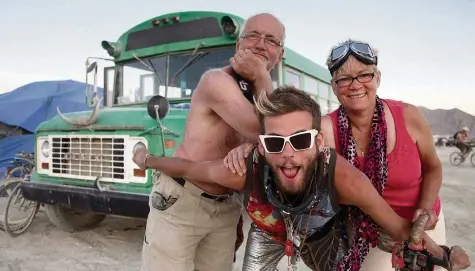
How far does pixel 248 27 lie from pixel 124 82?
3485 millimetres

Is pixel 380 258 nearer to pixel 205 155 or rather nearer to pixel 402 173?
pixel 402 173

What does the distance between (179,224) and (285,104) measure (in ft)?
2.90

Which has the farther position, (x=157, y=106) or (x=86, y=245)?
(x=86, y=245)

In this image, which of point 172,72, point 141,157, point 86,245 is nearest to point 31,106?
point 86,245

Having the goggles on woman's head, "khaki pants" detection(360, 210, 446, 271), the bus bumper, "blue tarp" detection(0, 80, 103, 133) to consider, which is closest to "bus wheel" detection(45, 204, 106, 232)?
the bus bumper

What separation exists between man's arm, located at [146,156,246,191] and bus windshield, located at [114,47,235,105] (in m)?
2.49

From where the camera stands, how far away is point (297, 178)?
168 cm

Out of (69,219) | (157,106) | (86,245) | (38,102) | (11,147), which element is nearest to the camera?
(157,106)

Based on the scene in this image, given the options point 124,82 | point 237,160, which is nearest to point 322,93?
point 124,82

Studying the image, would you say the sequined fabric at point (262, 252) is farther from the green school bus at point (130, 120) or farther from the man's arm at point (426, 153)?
the green school bus at point (130, 120)

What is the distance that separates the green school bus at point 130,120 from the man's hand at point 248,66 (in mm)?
1551

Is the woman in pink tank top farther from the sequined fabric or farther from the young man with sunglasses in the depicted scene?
the sequined fabric

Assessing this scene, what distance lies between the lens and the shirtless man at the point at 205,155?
207 centimetres

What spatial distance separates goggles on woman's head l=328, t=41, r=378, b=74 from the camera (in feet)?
6.74
